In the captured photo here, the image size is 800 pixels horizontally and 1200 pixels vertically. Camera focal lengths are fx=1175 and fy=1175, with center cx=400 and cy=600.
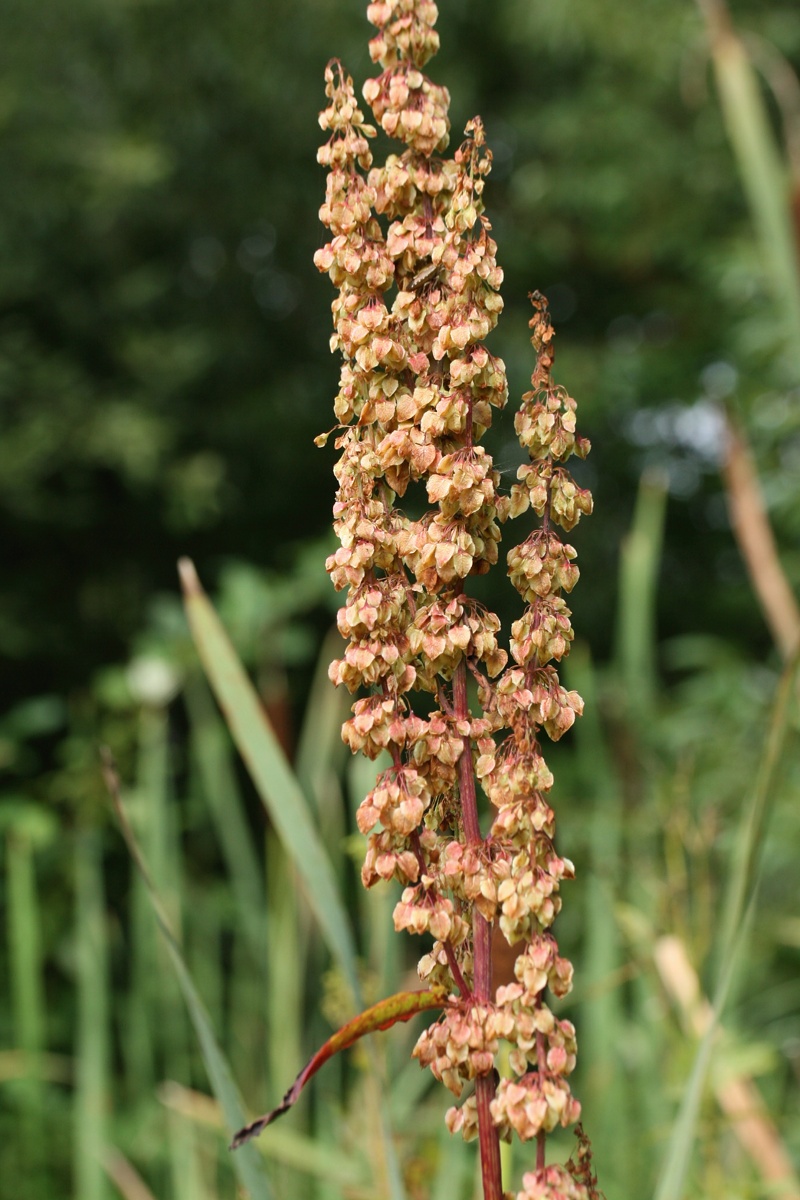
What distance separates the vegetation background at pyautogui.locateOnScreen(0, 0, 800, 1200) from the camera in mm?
1024

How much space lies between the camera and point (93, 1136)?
43.6 inches

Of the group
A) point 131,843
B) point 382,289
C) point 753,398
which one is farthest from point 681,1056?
point 753,398

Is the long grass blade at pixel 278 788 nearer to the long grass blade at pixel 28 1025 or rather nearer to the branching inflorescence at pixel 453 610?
the branching inflorescence at pixel 453 610

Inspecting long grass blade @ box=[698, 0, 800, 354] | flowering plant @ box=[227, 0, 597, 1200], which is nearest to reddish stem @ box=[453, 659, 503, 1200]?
flowering plant @ box=[227, 0, 597, 1200]

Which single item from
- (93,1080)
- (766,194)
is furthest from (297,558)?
(766,194)

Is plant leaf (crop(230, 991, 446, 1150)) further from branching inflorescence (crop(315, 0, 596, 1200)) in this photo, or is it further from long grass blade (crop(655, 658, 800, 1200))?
long grass blade (crop(655, 658, 800, 1200))

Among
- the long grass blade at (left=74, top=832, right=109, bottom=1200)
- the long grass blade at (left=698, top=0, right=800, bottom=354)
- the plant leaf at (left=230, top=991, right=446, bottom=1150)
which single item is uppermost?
the long grass blade at (left=698, top=0, right=800, bottom=354)

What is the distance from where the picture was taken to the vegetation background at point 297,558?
40.3 inches

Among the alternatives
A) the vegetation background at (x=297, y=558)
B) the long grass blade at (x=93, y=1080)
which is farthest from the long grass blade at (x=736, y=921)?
the long grass blade at (x=93, y=1080)

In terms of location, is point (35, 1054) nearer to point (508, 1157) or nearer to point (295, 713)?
point (508, 1157)

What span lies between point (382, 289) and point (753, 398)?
9.46 feet

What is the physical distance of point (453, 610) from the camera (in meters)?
0.37

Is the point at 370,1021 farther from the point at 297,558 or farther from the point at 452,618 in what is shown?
the point at 297,558

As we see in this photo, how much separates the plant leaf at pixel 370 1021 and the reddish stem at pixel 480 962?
0.06 feet
